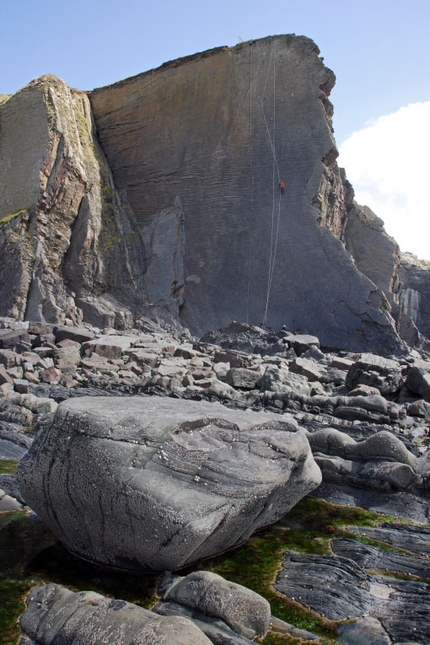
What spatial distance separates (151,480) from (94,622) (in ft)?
2.52

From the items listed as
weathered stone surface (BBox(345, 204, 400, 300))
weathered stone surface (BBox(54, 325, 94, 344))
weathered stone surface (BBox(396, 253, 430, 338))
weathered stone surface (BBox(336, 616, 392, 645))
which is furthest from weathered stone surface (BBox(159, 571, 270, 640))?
weathered stone surface (BBox(396, 253, 430, 338))

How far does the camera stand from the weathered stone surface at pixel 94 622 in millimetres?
2092

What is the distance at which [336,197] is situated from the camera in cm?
1644

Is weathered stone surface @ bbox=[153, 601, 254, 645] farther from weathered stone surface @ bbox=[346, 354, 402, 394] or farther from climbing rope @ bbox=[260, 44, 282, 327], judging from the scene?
climbing rope @ bbox=[260, 44, 282, 327]

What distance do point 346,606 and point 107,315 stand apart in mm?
13239

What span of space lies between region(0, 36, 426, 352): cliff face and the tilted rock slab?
11375mm

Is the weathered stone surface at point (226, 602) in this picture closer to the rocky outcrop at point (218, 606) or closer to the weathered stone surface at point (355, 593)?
the rocky outcrop at point (218, 606)

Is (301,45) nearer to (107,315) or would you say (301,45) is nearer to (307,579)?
(107,315)

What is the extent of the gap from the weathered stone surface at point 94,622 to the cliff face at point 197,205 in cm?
1235

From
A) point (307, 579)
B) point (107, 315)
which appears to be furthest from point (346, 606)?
point (107, 315)

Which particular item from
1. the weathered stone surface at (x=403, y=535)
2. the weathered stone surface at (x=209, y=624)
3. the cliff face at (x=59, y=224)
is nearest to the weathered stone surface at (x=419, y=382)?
the weathered stone surface at (x=403, y=535)

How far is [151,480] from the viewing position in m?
2.86

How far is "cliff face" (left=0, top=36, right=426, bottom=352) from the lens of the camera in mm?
14859

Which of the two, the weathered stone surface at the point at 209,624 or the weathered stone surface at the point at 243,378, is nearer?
the weathered stone surface at the point at 209,624
